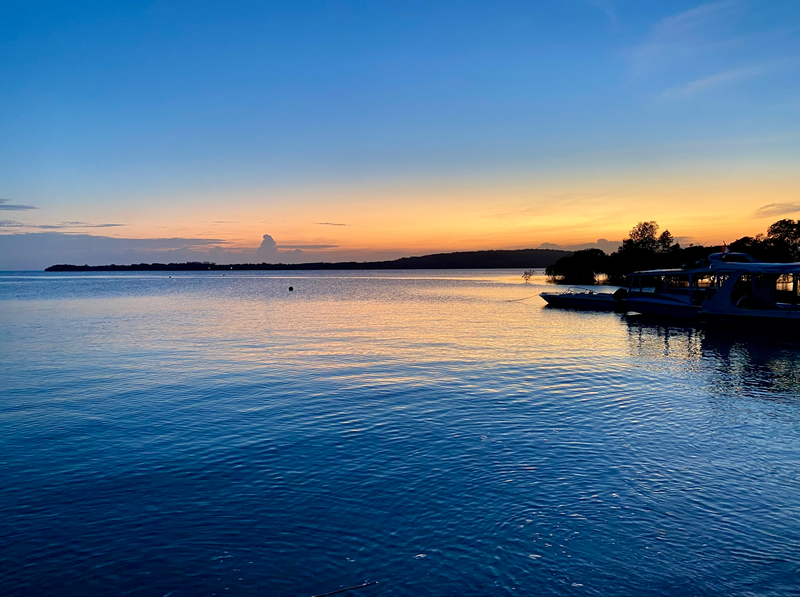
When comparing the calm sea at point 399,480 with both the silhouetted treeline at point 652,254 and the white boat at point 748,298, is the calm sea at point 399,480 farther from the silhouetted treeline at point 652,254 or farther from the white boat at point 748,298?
the silhouetted treeline at point 652,254

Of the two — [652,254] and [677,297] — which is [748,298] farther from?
[652,254]

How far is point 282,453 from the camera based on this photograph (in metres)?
12.5

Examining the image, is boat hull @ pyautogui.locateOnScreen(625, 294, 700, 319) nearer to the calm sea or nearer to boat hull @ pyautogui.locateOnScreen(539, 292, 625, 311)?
boat hull @ pyautogui.locateOnScreen(539, 292, 625, 311)

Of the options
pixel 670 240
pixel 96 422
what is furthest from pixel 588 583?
pixel 670 240

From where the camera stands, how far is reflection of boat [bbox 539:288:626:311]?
64500 mm

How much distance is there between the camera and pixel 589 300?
2667 inches

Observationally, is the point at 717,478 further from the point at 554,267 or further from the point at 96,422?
the point at 554,267

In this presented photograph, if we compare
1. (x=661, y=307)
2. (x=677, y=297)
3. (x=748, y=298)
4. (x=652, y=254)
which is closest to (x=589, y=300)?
(x=661, y=307)

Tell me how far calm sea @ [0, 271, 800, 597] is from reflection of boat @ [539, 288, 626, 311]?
40.8 metres

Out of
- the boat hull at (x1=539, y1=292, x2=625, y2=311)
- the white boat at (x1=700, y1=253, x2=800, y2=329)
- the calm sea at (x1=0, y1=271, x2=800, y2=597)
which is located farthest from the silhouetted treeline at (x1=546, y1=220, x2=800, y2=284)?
the calm sea at (x1=0, y1=271, x2=800, y2=597)

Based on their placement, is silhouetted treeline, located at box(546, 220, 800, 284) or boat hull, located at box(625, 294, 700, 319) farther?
silhouetted treeline, located at box(546, 220, 800, 284)

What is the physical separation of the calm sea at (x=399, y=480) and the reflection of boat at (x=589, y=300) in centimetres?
4080

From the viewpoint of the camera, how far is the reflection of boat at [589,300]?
64.5m

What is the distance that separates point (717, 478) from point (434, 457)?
5945 mm
